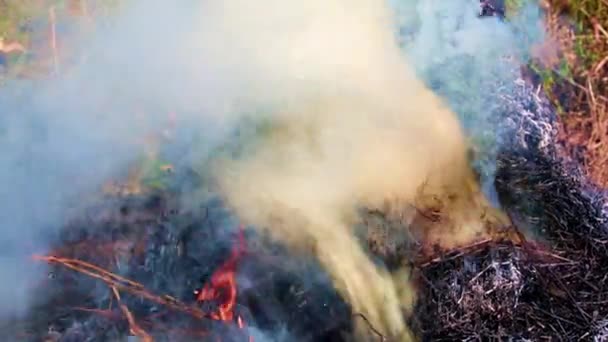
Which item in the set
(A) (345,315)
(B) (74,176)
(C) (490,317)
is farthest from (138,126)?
(C) (490,317)

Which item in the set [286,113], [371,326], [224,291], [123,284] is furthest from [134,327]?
[286,113]

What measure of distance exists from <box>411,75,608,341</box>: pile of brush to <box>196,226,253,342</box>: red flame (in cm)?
99

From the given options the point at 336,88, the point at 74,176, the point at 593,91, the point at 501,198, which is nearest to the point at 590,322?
the point at 501,198

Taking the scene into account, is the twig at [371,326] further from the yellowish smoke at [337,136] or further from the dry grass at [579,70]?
the dry grass at [579,70]

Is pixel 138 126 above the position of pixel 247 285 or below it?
above

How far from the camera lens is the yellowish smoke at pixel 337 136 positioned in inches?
149

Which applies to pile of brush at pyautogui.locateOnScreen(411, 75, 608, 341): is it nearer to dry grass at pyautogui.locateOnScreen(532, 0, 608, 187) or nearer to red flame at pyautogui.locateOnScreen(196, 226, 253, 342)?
dry grass at pyautogui.locateOnScreen(532, 0, 608, 187)

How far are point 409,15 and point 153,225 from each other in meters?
1.73

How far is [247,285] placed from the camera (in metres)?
3.62

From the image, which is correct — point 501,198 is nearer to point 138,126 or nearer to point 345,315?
point 345,315

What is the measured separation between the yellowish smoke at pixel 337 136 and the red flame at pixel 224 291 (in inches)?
10.9

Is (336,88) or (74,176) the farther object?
(336,88)

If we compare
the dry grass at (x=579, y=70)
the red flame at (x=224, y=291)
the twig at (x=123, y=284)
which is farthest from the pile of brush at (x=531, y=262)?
the twig at (x=123, y=284)

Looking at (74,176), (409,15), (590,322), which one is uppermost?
(409,15)
